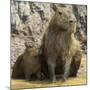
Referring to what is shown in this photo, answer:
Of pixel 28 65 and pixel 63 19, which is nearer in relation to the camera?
pixel 28 65

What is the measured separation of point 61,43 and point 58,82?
49cm

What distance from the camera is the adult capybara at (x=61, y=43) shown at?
288 cm

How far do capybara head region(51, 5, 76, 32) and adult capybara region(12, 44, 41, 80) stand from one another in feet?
1.41

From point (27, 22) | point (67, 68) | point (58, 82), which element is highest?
point (27, 22)

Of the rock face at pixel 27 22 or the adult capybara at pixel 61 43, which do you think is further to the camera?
the adult capybara at pixel 61 43

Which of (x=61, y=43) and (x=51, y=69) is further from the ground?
(x=61, y=43)

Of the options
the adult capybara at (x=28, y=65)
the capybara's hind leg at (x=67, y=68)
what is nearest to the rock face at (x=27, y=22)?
the adult capybara at (x=28, y=65)

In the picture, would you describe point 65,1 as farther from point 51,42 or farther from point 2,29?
point 2,29

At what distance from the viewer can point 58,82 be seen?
292 cm

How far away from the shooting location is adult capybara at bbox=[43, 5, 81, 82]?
288 cm

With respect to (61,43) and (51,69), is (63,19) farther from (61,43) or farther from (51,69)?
(51,69)

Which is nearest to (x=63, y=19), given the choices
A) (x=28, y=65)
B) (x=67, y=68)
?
(x=67, y=68)

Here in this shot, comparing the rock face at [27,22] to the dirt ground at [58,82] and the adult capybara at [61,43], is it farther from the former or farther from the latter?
the dirt ground at [58,82]

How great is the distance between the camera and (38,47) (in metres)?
2.83
